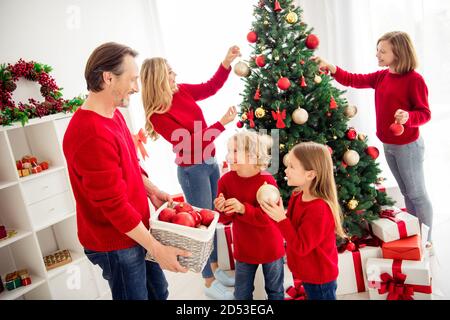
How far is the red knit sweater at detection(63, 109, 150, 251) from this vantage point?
4.53 ft

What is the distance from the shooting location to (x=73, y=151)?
4.60ft

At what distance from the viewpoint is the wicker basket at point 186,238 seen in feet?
5.00

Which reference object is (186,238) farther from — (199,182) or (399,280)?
(399,280)

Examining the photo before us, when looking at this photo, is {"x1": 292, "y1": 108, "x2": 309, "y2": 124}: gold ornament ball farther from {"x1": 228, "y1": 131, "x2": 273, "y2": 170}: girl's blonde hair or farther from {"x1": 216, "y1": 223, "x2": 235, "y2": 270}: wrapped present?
{"x1": 216, "y1": 223, "x2": 235, "y2": 270}: wrapped present

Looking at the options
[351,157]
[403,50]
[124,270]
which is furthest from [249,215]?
[403,50]

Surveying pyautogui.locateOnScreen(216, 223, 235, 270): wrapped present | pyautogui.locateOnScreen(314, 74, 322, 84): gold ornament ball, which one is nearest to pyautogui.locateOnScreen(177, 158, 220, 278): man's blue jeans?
pyautogui.locateOnScreen(216, 223, 235, 270): wrapped present

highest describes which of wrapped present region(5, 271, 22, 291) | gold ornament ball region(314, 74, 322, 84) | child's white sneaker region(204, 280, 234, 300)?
gold ornament ball region(314, 74, 322, 84)

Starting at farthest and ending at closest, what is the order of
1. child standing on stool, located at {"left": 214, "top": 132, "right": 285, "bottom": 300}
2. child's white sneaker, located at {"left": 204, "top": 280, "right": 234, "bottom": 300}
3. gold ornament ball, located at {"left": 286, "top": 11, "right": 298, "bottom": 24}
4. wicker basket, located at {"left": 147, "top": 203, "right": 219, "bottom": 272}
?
1. child's white sneaker, located at {"left": 204, "top": 280, "right": 234, "bottom": 300}
2. gold ornament ball, located at {"left": 286, "top": 11, "right": 298, "bottom": 24}
3. child standing on stool, located at {"left": 214, "top": 132, "right": 285, "bottom": 300}
4. wicker basket, located at {"left": 147, "top": 203, "right": 219, "bottom": 272}

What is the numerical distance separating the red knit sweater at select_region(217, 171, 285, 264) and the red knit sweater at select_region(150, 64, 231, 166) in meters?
0.47

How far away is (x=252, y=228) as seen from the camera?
6.36 feet

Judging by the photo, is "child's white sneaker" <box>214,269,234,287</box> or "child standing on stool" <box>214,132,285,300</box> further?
"child's white sneaker" <box>214,269,234,287</box>

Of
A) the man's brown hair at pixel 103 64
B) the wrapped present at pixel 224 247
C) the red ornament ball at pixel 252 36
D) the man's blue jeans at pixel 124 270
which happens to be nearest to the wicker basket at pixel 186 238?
the man's blue jeans at pixel 124 270
